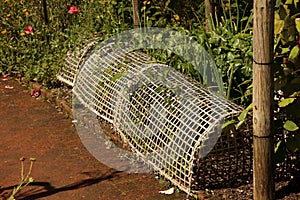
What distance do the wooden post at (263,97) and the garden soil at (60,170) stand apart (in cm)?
69

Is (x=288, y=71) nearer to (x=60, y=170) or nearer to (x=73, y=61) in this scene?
(x=60, y=170)

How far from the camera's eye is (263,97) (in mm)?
3156

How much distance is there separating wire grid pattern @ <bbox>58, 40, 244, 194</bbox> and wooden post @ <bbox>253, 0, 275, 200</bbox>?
0.67 meters

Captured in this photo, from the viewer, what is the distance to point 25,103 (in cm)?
648

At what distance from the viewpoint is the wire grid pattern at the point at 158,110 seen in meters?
4.05

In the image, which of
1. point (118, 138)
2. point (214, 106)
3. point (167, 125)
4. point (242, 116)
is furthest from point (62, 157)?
point (242, 116)

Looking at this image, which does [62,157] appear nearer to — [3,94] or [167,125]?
[167,125]

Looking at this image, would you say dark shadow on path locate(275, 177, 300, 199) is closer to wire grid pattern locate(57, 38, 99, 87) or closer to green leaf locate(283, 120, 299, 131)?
green leaf locate(283, 120, 299, 131)

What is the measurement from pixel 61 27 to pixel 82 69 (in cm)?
190

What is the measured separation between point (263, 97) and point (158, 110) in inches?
55.1

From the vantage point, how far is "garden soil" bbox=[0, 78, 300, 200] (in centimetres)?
423

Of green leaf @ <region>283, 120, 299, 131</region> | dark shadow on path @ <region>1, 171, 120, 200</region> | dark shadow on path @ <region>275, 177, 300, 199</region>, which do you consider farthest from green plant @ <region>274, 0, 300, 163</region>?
dark shadow on path @ <region>1, 171, 120, 200</region>

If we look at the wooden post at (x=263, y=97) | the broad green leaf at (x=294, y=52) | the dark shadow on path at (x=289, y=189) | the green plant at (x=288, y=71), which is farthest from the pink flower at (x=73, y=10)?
the wooden post at (x=263, y=97)

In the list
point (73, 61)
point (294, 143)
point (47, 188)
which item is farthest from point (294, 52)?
point (73, 61)
